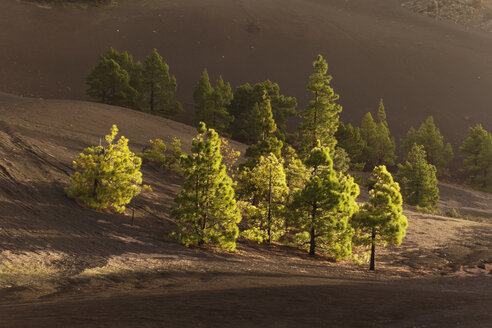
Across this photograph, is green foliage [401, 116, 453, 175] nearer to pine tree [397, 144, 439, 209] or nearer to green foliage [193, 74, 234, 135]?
pine tree [397, 144, 439, 209]

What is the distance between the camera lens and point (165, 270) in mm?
14805

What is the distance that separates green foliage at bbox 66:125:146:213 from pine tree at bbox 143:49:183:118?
37895 millimetres

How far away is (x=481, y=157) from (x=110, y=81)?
54.0 m

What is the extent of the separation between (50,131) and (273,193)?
18.8 meters

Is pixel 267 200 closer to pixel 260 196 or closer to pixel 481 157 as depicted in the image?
pixel 260 196

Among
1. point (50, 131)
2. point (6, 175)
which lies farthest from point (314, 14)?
point (6, 175)

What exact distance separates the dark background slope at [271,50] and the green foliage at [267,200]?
57.0 metres

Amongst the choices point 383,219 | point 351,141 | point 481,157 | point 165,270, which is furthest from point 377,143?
point 165,270

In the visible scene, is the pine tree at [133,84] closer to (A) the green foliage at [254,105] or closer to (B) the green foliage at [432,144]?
(A) the green foliage at [254,105]

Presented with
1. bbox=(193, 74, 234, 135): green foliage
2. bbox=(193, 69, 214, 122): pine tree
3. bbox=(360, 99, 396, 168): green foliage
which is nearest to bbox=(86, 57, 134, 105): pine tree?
bbox=(193, 69, 214, 122): pine tree

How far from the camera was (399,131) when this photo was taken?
77625 millimetres

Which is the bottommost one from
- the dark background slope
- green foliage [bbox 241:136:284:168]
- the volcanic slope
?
the volcanic slope

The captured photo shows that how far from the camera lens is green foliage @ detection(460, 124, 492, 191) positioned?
2249 inches

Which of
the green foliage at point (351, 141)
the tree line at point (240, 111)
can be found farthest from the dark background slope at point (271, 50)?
the green foliage at point (351, 141)
